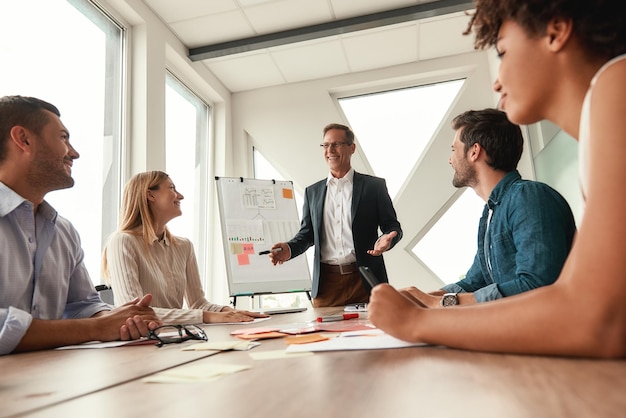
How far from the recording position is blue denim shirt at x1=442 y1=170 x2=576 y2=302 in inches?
49.8

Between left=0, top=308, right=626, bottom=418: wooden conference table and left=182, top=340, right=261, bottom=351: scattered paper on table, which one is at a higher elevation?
left=0, top=308, right=626, bottom=418: wooden conference table

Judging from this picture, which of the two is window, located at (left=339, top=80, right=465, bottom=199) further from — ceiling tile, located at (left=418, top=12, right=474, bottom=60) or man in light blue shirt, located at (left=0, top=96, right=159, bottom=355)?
man in light blue shirt, located at (left=0, top=96, right=159, bottom=355)

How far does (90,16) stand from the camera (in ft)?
11.4

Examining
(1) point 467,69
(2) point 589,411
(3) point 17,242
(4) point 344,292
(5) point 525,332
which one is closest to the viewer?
(2) point 589,411

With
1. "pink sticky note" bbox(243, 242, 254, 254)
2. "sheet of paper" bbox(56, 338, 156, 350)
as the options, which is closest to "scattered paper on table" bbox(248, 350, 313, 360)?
"sheet of paper" bbox(56, 338, 156, 350)

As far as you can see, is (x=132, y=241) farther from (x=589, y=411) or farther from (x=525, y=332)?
(x=589, y=411)

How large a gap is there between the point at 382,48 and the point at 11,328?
4300mm

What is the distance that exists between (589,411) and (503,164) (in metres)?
1.50

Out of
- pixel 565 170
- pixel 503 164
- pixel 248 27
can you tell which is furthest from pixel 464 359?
pixel 248 27

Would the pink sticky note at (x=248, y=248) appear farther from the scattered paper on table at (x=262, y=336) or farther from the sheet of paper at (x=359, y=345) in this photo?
the sheet of paper at (x=359, y=345)

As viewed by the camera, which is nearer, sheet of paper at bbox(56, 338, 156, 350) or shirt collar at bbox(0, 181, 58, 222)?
sheet of paper at bbox(56, 338, 156, 350)

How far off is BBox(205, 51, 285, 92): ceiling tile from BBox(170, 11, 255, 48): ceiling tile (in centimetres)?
32

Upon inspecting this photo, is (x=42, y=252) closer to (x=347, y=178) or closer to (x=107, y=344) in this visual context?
(x=107, y=344)

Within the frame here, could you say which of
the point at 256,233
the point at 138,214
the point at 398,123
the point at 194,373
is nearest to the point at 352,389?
the point at 194,373
